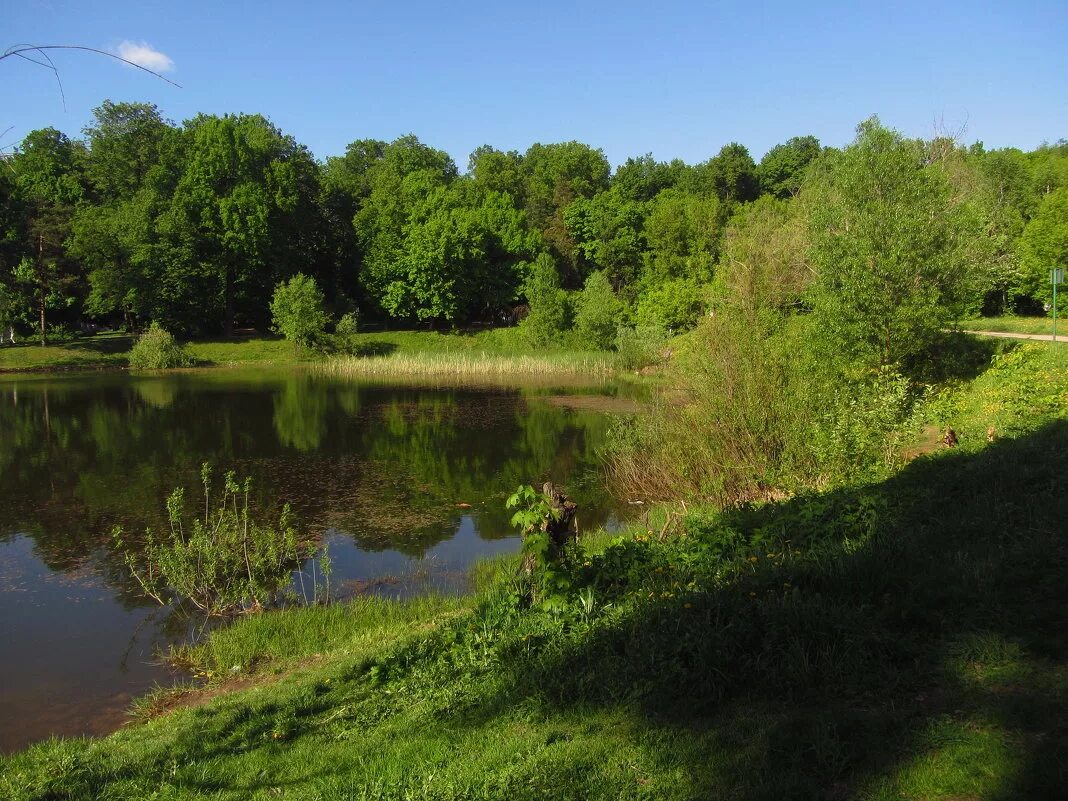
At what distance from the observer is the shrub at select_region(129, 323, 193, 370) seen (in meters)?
42.2

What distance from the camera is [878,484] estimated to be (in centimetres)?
816

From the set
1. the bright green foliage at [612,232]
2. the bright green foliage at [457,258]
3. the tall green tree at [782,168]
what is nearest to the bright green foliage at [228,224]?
the bright green foliage at [457,258]

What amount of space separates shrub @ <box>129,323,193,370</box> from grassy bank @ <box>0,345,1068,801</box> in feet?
130

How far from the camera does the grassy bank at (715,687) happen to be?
3518 millimetres

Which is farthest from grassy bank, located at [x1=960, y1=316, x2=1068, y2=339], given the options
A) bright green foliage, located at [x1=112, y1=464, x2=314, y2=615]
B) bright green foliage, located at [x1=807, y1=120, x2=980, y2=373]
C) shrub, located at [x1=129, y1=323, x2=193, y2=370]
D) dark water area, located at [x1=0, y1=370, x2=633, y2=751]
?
shrub, located at [x1=129, y1=323, x2=193, y2=370]

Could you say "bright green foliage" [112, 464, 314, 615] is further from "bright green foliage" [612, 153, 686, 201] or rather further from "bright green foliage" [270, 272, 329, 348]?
"bright green foliage" [612, 153, 686, 201]

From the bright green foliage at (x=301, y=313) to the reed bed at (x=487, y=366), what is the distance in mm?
4934

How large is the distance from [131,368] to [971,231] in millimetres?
40675

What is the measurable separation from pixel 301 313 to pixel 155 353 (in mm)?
8276

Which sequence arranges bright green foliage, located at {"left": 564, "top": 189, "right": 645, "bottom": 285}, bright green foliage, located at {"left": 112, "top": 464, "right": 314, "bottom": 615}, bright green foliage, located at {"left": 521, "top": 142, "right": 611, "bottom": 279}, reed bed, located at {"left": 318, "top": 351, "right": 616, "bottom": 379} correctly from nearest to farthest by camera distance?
bright green foliage, located at {"left": 112, "top": 464, "right": 314, "bottom": 615}, reed bed, located at {"left": 318, "top": 351, "right": 616, "bottom": 379}, bright green foliage, located at {"left": 564, "top": 189, "right": 645, "bottom": 285}, bright green foliage, located at {"left": 521, "top": 142, "right": 611, "bottom": 279}

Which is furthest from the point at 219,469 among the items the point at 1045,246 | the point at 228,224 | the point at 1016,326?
the point at 1045,246

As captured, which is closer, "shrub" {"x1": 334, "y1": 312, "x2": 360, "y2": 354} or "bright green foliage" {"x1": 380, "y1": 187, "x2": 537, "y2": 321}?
"shrub" {"x1": 334, "y1": 312, "x2": 360, "y2": 354}

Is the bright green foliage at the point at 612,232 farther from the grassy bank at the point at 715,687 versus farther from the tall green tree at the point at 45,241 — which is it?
the grassy bank at the point at 715,687

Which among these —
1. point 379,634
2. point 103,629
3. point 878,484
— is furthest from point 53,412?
point 878,484
